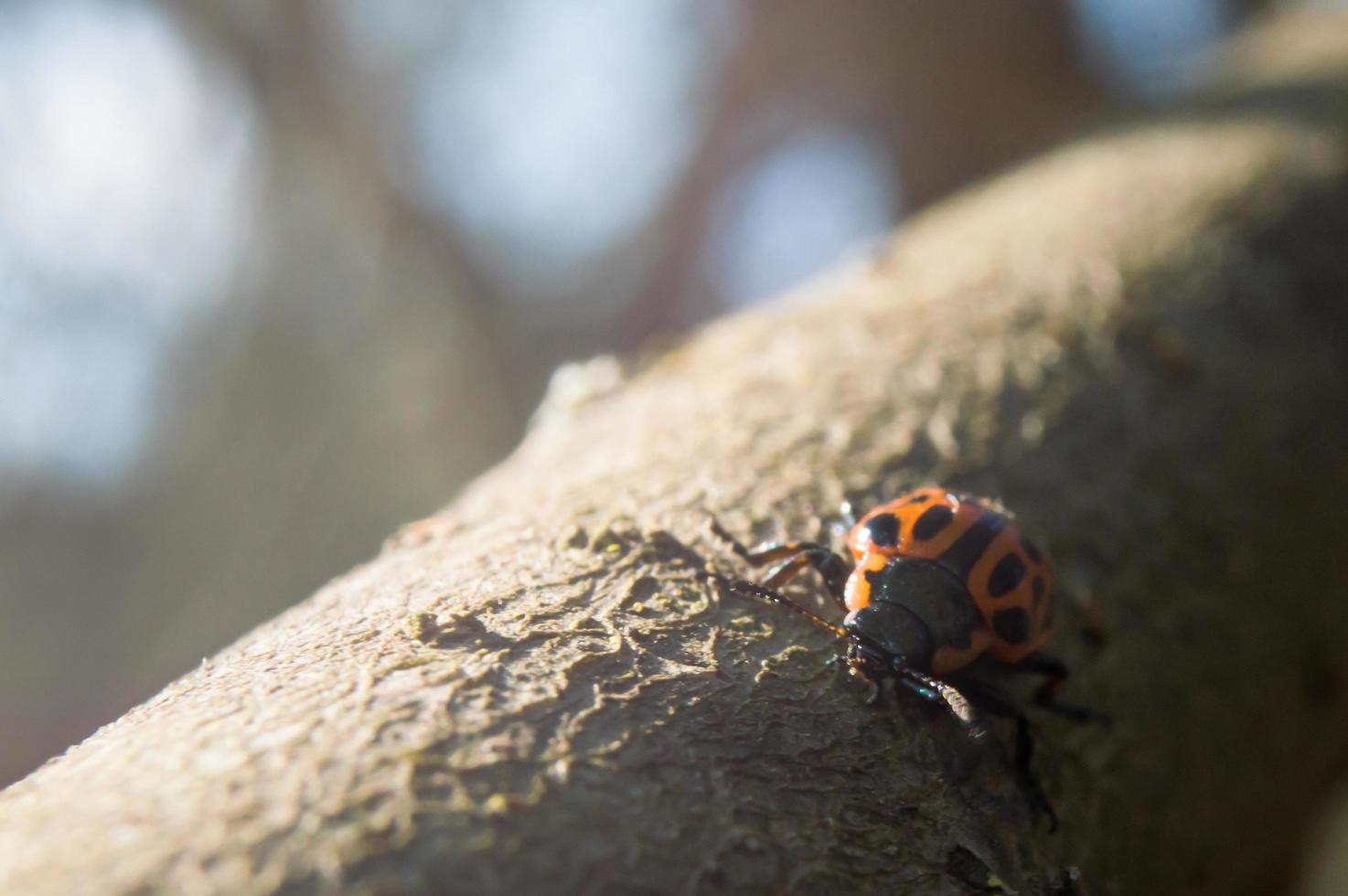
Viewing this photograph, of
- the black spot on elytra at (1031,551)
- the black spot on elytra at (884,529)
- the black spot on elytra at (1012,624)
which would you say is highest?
the black spot on elytra at (884,529)

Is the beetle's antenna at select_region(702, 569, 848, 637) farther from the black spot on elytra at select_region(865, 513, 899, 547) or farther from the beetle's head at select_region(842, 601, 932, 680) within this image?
the black spot on elytra at select_region(865, 513, 899, 547)

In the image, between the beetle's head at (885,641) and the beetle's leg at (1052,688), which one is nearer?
the beetle's head at (885,641)

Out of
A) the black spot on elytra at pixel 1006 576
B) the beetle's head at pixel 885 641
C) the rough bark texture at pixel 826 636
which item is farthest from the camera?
the black spot on elytra at pixel 1006 576

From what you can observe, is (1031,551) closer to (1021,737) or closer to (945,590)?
(945,590)

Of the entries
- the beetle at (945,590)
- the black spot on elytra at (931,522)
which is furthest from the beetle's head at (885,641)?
the black spot on elytra at (931,522)

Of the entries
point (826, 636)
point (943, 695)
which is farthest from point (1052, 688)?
point (826, 636)

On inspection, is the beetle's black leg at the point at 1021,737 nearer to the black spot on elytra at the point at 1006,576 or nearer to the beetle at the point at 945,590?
the beetle at the point at 945,590

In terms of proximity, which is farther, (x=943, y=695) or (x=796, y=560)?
(x=796, y=560)

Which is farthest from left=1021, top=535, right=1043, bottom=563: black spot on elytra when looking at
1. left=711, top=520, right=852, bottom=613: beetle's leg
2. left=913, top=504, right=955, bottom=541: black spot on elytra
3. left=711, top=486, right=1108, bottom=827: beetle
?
left=711, top=520, right=852, bottom=613: beetle's leg
